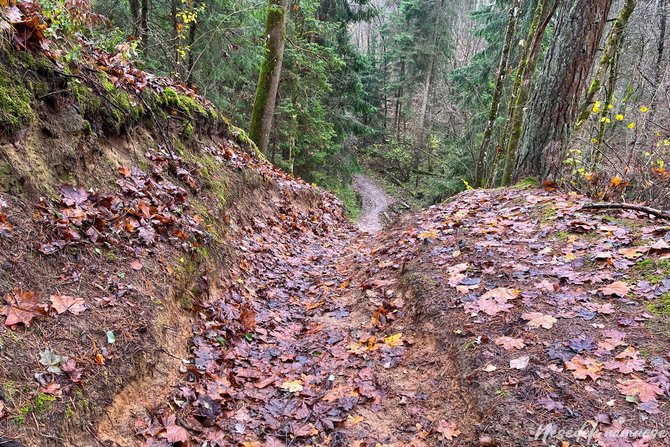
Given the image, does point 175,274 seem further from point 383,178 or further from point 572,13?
point 383,178

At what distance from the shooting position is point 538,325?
309 centimetres

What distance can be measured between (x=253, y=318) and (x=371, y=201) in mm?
23554

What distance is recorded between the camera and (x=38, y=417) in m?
2.06

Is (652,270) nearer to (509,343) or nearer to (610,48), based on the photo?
(509,343)

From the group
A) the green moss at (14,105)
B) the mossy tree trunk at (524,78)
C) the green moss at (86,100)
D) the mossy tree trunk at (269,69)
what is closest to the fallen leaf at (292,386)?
the green moss at (14,105)

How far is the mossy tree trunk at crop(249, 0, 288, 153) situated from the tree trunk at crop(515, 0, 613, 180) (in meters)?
6.99

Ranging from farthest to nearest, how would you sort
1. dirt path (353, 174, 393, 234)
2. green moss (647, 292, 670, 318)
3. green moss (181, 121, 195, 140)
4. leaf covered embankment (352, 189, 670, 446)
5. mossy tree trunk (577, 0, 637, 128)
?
1. dirt path (353, 174, 393, 234)
2. mossy tree trunk (577, 0, 637, 128)
3. green moss (181, 121, 195, 140)
4. green moss (647, 292, 670, 318)
5. leaf covered embankment (352, 189, 670, 446)

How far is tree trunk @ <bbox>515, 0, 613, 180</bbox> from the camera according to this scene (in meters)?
6.07

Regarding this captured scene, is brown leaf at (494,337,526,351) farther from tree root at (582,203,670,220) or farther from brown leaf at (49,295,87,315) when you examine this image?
brown leaf at (49,295,87,315)

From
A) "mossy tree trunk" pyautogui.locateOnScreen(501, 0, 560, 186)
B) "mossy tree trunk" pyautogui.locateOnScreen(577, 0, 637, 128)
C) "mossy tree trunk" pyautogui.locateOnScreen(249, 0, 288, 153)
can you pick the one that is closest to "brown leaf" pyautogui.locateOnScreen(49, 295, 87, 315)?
"mossy tree trunk" pyautogui.locateOnScreen(501, 0, 560, 186)

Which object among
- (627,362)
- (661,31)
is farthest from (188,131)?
(661,31)

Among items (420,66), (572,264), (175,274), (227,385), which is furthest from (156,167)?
(420,66)

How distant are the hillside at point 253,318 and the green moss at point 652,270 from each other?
14 mm

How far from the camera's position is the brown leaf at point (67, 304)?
104 inches
